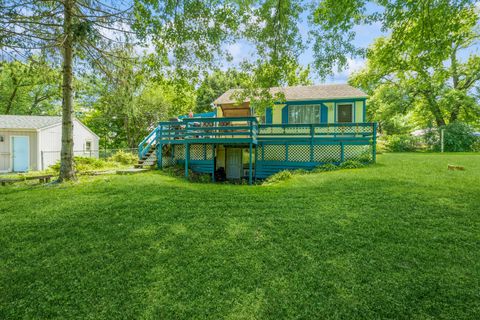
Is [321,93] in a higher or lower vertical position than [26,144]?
higher

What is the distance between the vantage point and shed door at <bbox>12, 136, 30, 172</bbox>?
45.4 feet

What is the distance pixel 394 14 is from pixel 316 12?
1.91 meters

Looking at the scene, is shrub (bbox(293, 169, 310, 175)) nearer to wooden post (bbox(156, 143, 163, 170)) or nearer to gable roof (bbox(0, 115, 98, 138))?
wooden post (bbox(156, 143, 163, 170))

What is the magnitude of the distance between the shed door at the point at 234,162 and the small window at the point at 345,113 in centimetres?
592

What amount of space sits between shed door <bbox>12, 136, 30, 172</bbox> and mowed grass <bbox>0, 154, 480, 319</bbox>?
1189 cm

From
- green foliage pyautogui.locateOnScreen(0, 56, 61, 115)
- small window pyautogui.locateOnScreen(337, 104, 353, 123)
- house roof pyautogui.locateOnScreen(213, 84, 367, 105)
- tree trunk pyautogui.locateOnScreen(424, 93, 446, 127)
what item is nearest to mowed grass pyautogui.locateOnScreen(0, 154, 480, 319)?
small window pyautogui.locateOnScreen(337, 104, 353, 123)

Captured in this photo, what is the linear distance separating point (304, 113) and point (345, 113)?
7.14ft

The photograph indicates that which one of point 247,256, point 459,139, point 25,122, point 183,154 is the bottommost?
point 247,256

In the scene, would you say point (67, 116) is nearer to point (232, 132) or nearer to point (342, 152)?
point (232, 132)

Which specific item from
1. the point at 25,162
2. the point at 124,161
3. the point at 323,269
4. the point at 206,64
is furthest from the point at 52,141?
the point at 323,269

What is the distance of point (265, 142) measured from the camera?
34.8ft

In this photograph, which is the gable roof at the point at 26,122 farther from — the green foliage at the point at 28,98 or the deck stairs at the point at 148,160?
the deck stairs at the point at 148,160

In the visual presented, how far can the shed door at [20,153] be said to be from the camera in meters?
13.9

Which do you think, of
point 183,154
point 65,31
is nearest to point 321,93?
point 183,154
